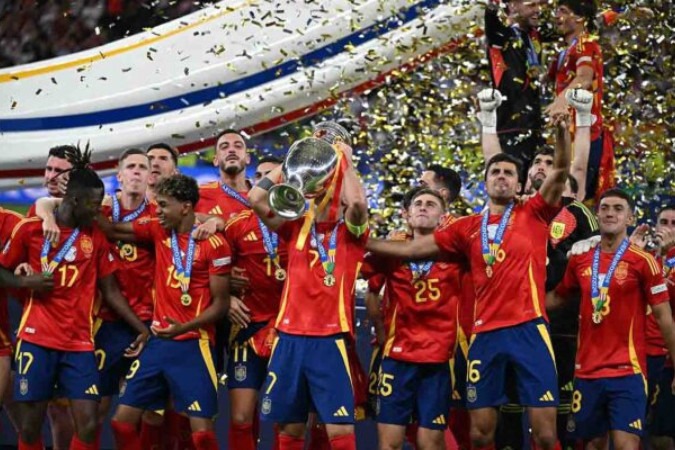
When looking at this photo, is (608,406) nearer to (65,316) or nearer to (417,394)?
(417,394)

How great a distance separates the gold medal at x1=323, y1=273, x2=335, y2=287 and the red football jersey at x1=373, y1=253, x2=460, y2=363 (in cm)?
70

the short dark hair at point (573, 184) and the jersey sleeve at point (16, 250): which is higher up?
the short dark hair at point (573, 184)

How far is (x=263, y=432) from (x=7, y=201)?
10.1ft

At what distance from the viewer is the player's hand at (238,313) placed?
709 centimetres

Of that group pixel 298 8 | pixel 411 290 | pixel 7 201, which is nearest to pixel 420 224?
pixel 411 290

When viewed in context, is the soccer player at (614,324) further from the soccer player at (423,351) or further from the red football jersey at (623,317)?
the soccer player at (423,351)

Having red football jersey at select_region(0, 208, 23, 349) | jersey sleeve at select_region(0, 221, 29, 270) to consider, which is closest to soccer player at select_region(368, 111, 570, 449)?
jersey sleeve at select_region(0, 221, 29, 270)

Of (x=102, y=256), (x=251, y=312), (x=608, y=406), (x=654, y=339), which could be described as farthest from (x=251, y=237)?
(x=654, y=339)

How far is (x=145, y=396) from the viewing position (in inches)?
274

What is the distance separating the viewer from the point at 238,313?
7.09 metres

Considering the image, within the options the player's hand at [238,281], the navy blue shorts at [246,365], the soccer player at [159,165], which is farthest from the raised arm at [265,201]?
the soccer player at [159,165]

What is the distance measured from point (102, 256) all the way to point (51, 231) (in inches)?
13.6

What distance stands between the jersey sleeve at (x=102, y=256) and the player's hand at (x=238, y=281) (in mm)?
612

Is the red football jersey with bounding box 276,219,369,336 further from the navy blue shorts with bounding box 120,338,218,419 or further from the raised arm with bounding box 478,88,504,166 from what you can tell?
Result: the raised arm with bounding box 478,88,504,166
